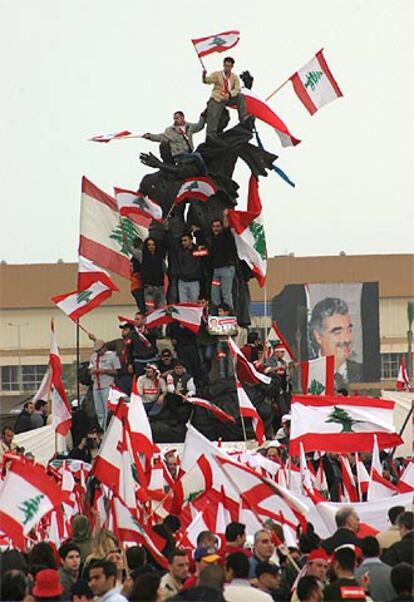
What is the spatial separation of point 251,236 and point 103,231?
2706mm

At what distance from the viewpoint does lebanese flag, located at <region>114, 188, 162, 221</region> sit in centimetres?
3456

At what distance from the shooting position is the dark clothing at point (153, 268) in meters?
32.8

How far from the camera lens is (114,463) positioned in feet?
65.3

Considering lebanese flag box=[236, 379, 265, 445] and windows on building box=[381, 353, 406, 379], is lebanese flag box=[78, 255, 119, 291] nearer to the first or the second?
lebanese flag box=[236, 379, 265, 445]

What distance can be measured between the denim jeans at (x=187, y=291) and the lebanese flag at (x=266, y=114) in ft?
9.21

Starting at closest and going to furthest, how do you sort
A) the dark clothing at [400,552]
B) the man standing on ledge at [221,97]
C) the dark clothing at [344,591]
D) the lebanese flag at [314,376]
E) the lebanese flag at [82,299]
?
the dark clothing at [344,591] → the dark clothing at [400,552] → the lebanese flag at [314,376] → the man standing on ledge at [221,97] → the lebanese flag at [82,299]

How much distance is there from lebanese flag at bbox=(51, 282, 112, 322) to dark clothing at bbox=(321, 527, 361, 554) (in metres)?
17.7

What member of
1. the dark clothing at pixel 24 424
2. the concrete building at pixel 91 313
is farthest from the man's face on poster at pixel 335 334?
the dark clothing at pixel 24 424

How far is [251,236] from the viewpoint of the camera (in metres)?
33.9

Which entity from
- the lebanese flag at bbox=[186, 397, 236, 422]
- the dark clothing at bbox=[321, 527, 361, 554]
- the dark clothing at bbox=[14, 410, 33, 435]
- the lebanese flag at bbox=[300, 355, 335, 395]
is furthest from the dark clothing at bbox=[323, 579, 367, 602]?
the dark clothing at bbox=[14, 410, 33, 435]

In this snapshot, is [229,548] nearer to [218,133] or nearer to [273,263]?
[218,133]

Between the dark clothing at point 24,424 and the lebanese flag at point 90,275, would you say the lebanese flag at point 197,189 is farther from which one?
the dark clothing at point 24,424

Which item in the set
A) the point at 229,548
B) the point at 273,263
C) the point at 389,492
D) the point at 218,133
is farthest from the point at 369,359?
the point at 229,548

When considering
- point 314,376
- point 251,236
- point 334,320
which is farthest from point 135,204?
point 334,320
